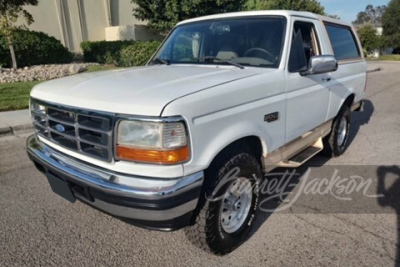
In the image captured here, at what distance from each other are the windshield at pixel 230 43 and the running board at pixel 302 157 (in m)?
1.03

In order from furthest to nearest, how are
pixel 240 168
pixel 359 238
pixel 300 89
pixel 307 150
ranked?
pixel 307 150, pixel 300 89, pixel 359 238, pixel 240 168

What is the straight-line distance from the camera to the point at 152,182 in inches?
79.5

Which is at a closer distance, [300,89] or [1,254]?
[1,254]

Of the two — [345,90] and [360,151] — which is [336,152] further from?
[345,90]

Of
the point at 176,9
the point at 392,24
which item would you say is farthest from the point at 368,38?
the point at 176,9

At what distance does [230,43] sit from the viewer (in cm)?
333

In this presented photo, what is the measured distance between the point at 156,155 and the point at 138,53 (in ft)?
43.6

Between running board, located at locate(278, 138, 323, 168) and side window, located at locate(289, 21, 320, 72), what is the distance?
962mm

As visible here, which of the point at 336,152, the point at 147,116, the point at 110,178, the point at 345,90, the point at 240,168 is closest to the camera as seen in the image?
the point at 147,116

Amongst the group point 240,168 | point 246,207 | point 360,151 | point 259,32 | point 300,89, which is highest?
point 259,32

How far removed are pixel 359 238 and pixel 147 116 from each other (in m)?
2.24

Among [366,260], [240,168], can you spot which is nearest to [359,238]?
[366,260]

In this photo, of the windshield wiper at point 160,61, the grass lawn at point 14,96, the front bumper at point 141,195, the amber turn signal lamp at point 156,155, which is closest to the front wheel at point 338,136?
the windshield wiper at point 160,61

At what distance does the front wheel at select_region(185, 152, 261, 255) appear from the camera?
92.4 inches
